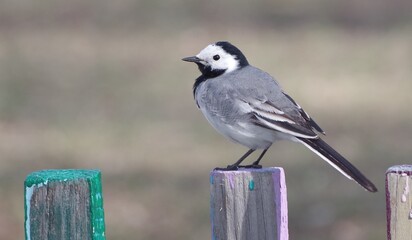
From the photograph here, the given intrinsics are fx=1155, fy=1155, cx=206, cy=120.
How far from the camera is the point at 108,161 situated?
32.0 feet

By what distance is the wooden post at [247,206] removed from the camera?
3.87m

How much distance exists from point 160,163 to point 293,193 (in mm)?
1396

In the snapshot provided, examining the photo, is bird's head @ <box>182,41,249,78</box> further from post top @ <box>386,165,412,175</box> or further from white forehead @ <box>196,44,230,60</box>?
post top @ <box>386,165,412,175</box>

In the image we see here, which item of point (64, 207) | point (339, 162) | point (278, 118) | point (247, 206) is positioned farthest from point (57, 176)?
point (278, 118)

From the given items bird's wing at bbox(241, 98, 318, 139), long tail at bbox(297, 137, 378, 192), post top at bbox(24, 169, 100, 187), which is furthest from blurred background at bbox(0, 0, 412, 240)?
post top at bbox(24, 169, 100, 187)

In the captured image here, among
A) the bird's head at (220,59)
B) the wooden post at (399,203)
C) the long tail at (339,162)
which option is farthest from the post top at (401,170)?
the bird's head at (220,59)

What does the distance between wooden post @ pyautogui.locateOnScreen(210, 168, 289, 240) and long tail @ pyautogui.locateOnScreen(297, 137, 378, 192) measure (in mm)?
369

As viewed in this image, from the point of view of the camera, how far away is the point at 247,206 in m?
3.88

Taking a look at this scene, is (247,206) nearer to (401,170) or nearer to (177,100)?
(401,170)

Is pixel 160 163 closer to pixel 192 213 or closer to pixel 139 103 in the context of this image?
pixel 192 213

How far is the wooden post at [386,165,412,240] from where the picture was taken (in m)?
3.65

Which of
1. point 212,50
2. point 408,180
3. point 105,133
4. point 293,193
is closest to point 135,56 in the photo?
point 105,133

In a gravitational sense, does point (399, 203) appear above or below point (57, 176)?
below

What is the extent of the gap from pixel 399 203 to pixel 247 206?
0.52 m
